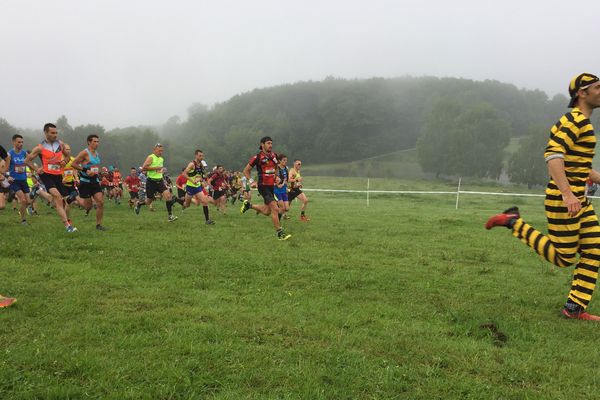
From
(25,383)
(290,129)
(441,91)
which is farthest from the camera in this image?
(441,91)

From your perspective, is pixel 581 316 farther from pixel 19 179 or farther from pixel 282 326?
pixel 19 179

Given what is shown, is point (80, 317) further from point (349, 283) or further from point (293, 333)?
point (349, 283)

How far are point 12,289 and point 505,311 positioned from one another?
605cm

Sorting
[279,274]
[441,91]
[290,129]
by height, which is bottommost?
[279,274]

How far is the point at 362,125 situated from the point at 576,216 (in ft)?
375

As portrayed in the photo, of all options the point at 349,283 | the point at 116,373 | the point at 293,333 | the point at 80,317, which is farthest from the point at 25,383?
the point at 349,283

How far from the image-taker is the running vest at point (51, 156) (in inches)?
383

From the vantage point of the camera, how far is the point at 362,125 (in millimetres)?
115812

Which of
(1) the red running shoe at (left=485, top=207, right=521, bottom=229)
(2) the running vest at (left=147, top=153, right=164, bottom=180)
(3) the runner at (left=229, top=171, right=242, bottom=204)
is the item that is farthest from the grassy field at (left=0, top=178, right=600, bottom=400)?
(3) the runner at (left=229, top=171, right=242, bottom=204)

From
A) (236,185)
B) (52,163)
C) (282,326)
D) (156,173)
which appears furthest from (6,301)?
(236,185)

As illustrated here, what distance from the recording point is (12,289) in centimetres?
523

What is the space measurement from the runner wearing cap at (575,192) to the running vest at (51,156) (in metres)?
9.90

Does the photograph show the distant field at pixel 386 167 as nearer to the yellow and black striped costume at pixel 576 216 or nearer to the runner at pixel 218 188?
the runner at pixel 218 188

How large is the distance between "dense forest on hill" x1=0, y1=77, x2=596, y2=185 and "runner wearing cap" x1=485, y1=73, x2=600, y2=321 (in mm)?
71017
